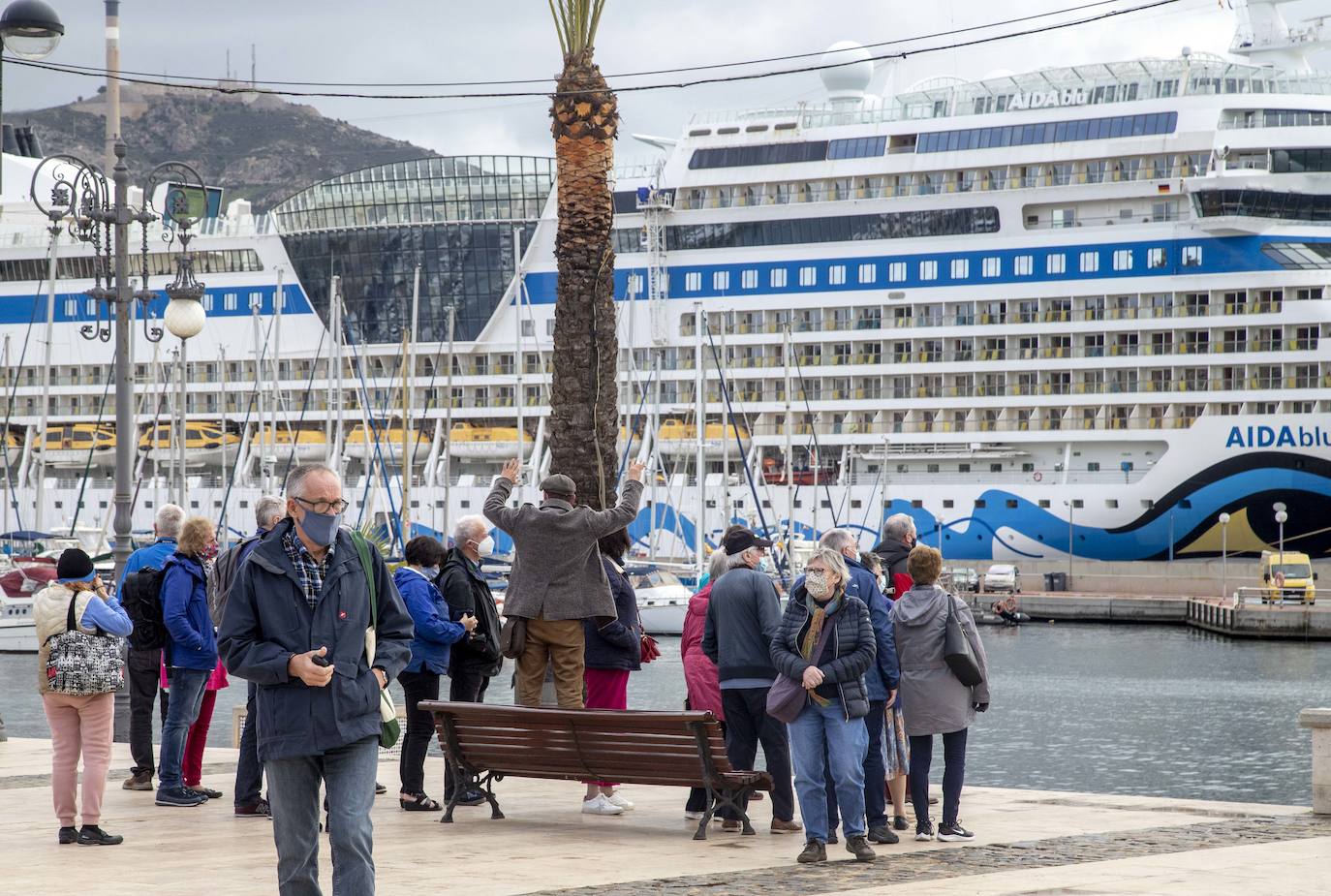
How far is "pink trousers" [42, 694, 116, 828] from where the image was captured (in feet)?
26.5

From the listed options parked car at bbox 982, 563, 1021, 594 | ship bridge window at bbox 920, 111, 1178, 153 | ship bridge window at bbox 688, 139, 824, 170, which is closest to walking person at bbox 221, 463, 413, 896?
parked car at bbox 982, 563, 1021, 594

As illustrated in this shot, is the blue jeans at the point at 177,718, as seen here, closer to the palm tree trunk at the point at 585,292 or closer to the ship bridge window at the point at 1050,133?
the palm tree trunk at the point at 585,292

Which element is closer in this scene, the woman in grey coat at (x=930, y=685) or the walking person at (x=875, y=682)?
the walking person at (x=875, y=682)

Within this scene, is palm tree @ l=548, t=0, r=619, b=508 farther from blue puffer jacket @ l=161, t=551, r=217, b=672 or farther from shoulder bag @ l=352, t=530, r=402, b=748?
shoulder bag @ l=352, t=530, r=402, b=748

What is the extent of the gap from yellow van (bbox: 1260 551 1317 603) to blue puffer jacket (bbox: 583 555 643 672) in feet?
114

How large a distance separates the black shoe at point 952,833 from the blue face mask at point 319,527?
Answer: 4.16 metres

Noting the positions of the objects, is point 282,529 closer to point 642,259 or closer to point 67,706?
point 67,706

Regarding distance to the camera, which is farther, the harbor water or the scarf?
the harbor water

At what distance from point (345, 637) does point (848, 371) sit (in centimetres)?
4406

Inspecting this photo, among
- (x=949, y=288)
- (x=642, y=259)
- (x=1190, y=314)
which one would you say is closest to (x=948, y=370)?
(x=949, y=288)

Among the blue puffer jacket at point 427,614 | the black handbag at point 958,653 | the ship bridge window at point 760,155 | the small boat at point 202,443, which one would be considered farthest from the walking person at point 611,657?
the small boat at point 202,443

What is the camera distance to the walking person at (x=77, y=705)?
26.5 ft

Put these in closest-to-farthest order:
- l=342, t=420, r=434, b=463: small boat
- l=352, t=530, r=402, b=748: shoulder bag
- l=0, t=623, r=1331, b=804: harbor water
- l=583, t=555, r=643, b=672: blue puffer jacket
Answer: l=352, t=530, r=402, b=748: shoulder bag → l=583, t=555, r=643, b=672: blue puffer jacket → l=0, t=623, r=1331, b=804: harbor water → l=342, t=420, r=434, b=463: small boat

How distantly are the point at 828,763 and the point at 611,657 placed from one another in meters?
1.69
